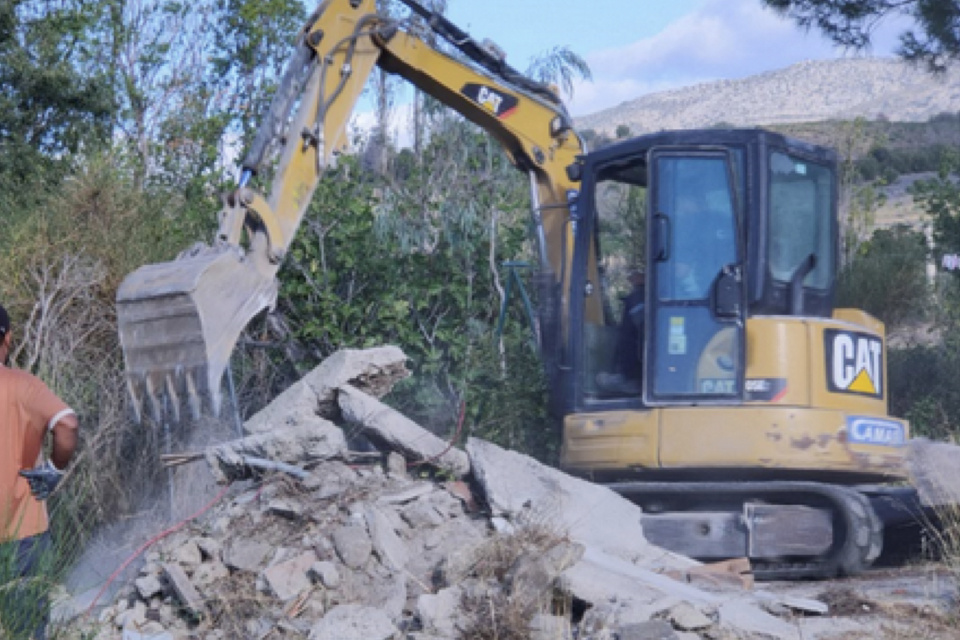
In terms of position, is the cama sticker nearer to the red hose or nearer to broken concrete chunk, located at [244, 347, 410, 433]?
broken concrete chunk, located at [244, 347, 410, 433]

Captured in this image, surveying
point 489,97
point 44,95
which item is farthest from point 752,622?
point 44,95

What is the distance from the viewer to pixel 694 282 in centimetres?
923

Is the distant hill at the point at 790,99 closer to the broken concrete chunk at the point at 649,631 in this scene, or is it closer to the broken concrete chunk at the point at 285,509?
the broken concrete chunk at the point at 285,509

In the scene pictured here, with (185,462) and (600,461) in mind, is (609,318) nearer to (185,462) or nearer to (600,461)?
(600,461)

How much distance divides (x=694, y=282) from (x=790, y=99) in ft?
251

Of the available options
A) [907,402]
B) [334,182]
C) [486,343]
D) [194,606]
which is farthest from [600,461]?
[907,402]

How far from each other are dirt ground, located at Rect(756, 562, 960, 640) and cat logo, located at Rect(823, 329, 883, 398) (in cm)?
125

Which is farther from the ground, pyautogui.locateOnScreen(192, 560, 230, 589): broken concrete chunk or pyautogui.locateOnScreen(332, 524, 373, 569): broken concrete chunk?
pyautogui.locateOnScreen(332, 524, 373, 569): broken concrete chunk

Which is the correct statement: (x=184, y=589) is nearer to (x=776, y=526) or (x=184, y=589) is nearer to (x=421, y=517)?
(x=421, y=517)

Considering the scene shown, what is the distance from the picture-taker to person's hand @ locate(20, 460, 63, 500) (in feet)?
18.8

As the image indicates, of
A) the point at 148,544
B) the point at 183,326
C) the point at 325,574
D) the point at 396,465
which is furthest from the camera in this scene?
the point at 396,465

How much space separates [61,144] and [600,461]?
27.7ft

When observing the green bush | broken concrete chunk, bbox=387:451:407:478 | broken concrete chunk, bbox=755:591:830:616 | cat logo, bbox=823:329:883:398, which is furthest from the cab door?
the green bush

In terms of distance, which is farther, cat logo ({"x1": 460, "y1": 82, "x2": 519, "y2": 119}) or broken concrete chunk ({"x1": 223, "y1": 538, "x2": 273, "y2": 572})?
cat logo ({"x1": 460, "y1": 82, "x2": 519, "y2": 119})
